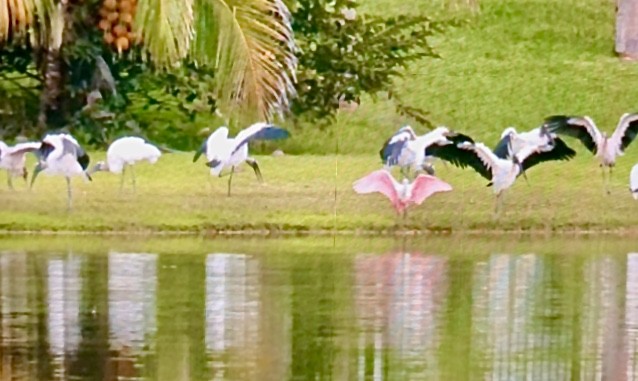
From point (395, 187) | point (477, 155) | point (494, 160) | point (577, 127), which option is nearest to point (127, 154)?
point (395, 187)

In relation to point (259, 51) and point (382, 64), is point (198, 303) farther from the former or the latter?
point (382, 64)

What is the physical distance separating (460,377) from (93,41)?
4.33 meters

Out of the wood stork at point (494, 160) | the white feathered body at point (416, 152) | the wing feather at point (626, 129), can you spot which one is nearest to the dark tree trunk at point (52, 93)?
the white feathered body at point (416, 152)

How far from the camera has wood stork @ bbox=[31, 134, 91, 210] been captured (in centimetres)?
841

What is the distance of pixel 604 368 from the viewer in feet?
17.0

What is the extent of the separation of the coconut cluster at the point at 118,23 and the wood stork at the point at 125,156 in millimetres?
598

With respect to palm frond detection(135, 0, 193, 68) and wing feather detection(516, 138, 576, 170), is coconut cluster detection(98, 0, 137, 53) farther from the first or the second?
wing feather detection(516, 138, 576, 170)

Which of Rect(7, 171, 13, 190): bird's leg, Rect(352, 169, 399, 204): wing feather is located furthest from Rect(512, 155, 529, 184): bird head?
Rect(7, 171, 13, 190): bird's leg

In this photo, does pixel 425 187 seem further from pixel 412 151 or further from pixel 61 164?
pixel 61 164

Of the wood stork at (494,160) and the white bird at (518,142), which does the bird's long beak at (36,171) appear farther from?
the white bird at (518,142)

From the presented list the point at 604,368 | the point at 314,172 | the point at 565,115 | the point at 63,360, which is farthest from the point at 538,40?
the point at 63,360

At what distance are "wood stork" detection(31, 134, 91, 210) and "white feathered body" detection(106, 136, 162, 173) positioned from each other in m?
0.16

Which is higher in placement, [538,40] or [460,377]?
[538,40]

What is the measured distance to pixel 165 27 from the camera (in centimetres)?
815
